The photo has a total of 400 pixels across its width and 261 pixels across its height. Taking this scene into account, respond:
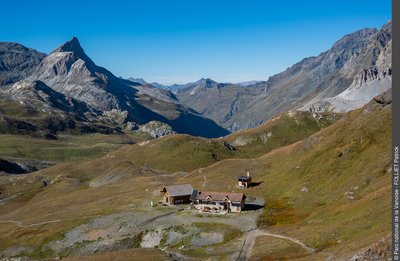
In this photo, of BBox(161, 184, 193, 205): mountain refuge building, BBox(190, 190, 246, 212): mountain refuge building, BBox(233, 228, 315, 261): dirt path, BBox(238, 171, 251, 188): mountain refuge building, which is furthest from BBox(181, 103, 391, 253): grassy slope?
BBox(161, 184, 193, 205): mountain refuge building

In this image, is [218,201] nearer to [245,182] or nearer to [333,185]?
[245,182]

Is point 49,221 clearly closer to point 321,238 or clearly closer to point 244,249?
point 244,249

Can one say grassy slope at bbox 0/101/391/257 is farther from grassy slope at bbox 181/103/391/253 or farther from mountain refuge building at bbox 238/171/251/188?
mountain refuge building at bbox 238/171/251/188

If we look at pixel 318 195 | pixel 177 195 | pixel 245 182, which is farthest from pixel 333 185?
pixel 177 195

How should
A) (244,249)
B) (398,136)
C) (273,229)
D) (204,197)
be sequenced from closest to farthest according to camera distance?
(398,136), (244,249), (273,229), (204,197)

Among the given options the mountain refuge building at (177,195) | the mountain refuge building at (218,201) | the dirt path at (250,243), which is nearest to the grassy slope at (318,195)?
the dirt path at (250,243)

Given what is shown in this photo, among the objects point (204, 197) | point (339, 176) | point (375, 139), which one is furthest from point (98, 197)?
point (375, 139)
